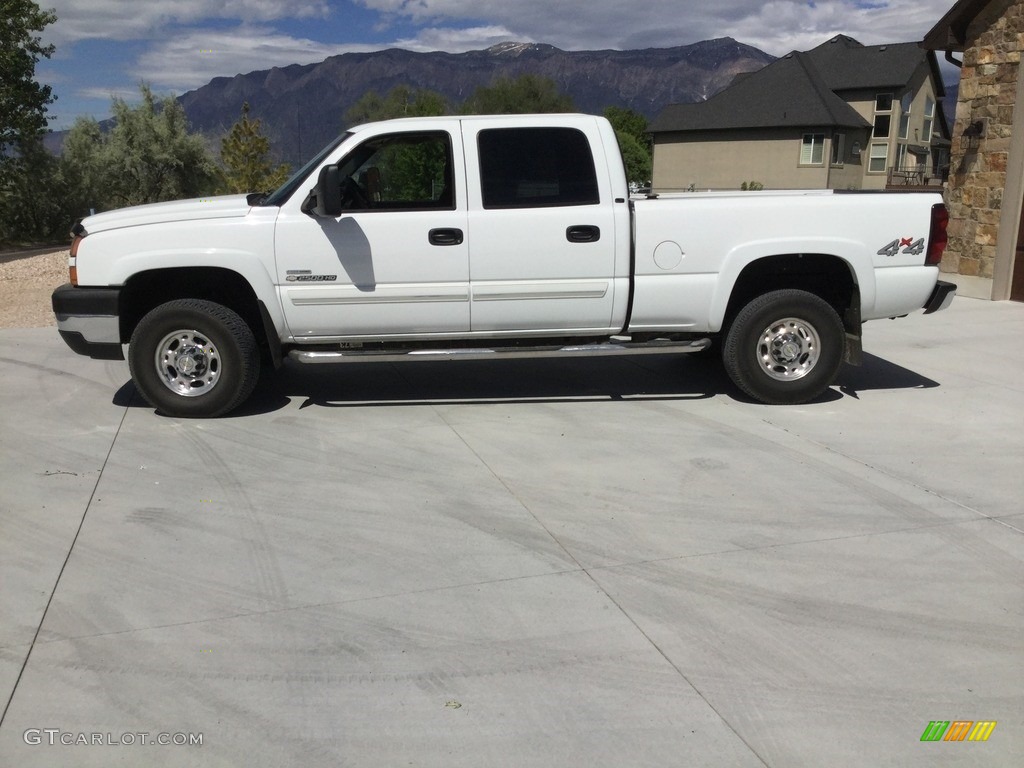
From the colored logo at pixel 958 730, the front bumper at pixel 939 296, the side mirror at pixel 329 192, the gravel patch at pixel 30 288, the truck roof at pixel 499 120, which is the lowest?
the colored logo at pixel 958 730

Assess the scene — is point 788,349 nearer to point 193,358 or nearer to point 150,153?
point 193,358

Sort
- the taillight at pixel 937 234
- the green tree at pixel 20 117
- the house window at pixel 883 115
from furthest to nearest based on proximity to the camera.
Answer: the house window at pixel 883 115, the green tree at pixel 20 117, the taillight at pixel 937 234

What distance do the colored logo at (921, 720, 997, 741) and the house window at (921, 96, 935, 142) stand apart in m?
62.5

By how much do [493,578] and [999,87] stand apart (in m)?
11.4

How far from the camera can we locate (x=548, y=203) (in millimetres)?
6910

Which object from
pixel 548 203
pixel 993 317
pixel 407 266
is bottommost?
pixel 993 317

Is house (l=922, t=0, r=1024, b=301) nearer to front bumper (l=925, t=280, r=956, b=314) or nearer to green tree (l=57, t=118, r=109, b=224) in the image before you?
front bumper (l=925, t=280, r=956, b=314)

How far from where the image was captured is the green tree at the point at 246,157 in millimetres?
29203

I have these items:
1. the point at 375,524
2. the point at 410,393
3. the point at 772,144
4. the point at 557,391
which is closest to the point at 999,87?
the point at 557,391

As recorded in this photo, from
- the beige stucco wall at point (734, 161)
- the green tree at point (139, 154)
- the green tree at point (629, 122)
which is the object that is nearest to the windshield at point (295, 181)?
the green tree at point (139, 154)

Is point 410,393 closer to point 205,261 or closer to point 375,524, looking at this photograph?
point 205,261

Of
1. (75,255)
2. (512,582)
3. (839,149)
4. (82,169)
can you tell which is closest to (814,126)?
(839,149)

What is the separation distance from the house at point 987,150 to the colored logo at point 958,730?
10.7 metres

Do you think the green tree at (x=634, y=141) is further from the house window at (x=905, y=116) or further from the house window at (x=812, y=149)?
the house window at (x=905, y=116)
